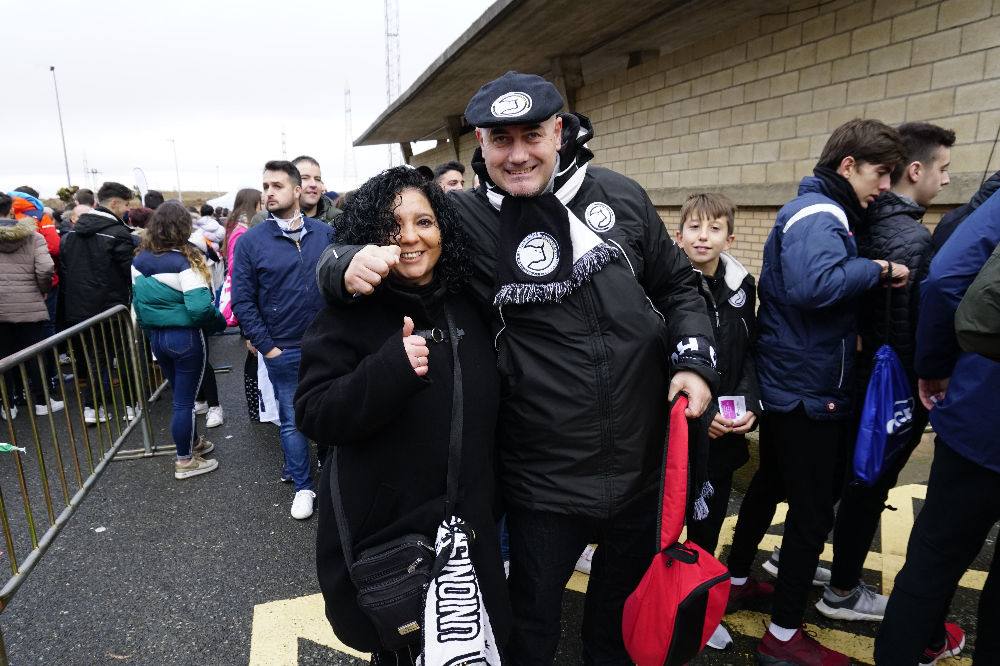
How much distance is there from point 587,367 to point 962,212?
5.14 feet

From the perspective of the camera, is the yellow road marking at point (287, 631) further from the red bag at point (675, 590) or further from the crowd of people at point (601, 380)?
the red bag at point (675, 590)

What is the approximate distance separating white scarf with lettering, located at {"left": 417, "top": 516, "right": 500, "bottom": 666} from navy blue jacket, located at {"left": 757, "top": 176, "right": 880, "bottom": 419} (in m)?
1.41

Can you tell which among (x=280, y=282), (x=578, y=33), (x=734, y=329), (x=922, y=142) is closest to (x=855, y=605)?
(x=734, y=329)

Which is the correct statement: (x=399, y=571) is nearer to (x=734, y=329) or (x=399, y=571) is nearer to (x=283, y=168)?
(x=734, y=329)

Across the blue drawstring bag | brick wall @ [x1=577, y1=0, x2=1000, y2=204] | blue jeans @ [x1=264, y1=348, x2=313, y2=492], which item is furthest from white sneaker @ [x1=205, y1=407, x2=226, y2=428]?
brick wall @ [x1=577, y1=0, x2=1000, y2=204]

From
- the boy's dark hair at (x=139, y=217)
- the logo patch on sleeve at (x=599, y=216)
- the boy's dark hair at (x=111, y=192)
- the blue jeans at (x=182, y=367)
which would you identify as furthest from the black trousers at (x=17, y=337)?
the logo patch on sleeve at (x=599, y=216)

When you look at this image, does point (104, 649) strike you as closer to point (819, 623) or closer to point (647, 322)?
point (647, 322)

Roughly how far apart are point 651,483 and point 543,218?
0.90 meters

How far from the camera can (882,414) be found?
2.17 m

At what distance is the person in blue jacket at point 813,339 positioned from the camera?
2.10 meters

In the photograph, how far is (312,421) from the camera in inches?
59.2

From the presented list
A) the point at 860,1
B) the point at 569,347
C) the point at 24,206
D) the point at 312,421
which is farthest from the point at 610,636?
the point at 24,206

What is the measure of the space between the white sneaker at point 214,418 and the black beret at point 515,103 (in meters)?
4.55

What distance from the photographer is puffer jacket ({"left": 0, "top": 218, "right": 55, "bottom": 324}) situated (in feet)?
16.9
